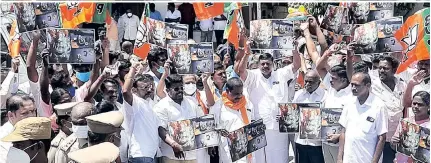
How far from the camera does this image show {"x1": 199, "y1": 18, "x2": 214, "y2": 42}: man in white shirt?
13.8 m

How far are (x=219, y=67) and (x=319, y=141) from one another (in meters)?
1.45

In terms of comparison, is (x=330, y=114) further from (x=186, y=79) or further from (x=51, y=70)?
(x=51, y=70)

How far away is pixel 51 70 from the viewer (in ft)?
24.6

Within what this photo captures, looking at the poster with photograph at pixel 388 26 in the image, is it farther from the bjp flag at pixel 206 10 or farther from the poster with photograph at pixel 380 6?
the bjp flag at pixel 206 10

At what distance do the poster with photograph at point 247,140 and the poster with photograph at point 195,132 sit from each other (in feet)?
0.62

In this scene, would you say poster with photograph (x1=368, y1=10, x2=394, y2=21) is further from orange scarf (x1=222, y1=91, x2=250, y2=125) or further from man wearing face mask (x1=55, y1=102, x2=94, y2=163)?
man wearing face mask (x1=55, y1=102, x2=94, y2=163)

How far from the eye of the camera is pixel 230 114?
6.83 m

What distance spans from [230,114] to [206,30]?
719 cm

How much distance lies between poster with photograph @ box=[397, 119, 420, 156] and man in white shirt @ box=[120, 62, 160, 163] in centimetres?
228

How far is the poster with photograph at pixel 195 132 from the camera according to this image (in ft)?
→ 20.5

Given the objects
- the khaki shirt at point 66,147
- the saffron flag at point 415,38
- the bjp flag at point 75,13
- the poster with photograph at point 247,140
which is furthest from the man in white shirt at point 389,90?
the bjp flag at point 75,13

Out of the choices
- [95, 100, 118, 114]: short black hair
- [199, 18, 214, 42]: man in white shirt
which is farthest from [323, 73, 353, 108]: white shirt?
[199, 18, 214, 42]: man in white shirt

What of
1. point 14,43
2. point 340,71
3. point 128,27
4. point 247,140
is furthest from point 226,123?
point 128,27

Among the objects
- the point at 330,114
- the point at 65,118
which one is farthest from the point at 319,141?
the point at 65,118
